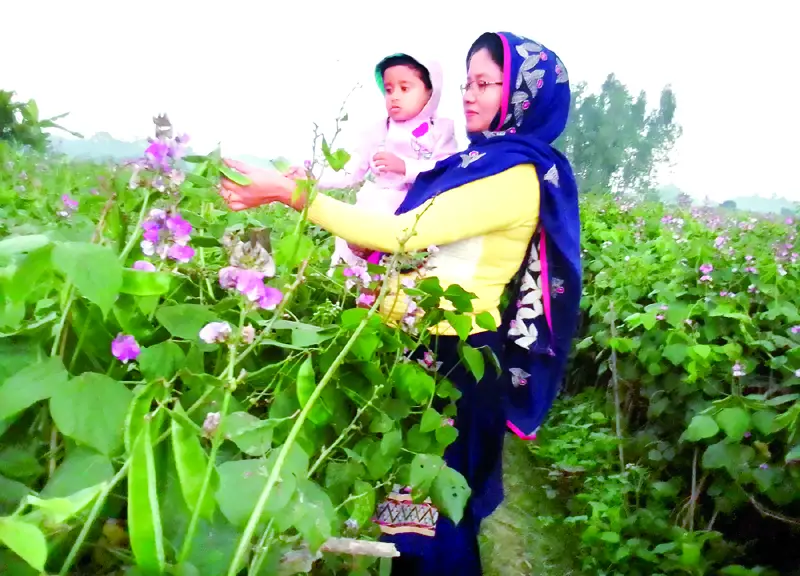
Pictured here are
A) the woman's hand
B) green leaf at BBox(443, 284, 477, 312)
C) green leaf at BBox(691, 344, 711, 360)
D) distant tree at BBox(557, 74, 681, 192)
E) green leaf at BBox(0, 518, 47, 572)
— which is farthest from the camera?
distant tree at BBox(557, 74, 681, 192)

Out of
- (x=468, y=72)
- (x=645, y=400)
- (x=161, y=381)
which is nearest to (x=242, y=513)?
(x=161, y=381)

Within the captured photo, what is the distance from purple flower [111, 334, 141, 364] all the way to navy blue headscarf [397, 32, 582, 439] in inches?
27.7

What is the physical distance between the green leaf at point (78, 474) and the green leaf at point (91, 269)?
10cm

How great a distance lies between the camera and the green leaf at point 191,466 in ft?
1.32

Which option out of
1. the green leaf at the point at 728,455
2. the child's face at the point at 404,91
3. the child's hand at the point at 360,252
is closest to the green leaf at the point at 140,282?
the child's hand at the point at 360,252

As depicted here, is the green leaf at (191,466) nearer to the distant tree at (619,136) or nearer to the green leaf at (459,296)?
the green leaf at (459,296)

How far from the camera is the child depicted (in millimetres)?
1428

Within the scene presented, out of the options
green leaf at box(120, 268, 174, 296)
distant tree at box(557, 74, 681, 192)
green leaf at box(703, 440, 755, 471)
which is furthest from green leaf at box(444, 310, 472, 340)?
distant tree at box(557, 74, 681, 192)

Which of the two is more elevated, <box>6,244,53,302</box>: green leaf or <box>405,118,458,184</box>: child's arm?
<box>405,118,458,184</box>: child's arm

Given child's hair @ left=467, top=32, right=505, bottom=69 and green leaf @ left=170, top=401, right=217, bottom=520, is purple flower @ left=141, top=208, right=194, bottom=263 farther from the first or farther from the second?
child's hair @ left=467, top=32, right=505, bottom=69

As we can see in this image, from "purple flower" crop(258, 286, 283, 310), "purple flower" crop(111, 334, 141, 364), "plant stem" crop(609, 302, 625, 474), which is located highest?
"purple flower" crop(258, 286, 283, 310)

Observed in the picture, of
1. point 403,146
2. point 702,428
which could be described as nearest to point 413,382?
point 403,146

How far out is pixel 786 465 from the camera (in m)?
1.57

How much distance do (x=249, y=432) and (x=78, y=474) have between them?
114 mm
